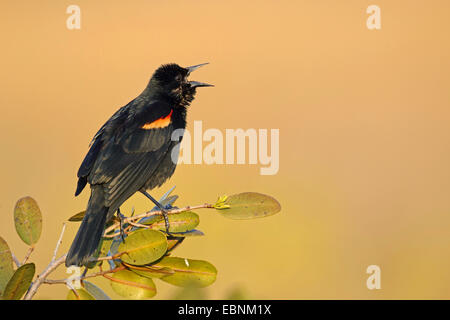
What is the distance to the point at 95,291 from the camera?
145 cm

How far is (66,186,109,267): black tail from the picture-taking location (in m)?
1.65

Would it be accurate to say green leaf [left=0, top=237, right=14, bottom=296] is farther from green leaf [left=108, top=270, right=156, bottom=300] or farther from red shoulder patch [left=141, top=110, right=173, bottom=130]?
red shoulder patch [left=141, top=110, right=173, bottom=130]

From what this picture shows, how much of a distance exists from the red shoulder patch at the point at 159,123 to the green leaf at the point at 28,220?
4.05 feet

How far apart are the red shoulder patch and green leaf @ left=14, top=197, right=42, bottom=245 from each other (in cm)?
123

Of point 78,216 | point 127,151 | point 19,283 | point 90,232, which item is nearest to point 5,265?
point 19,283

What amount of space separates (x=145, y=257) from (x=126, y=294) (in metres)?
0.12

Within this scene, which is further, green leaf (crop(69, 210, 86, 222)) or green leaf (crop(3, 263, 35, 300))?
green leaf (crop(69, 210, 86, 222))

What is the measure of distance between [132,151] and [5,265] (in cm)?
127

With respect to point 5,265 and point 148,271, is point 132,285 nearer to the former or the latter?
point 148,271

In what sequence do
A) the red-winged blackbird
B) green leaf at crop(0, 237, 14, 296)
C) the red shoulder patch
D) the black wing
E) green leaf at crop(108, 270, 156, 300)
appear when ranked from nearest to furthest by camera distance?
green leaf at crop(0, 237, 14, 296)
green leaf at crop(108, 270, 156, 300)
the red-winged blackbird
the black wing
the red shoulder patch

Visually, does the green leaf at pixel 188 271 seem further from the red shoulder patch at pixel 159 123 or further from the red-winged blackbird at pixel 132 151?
the red shoulder patch at pixel 159 123

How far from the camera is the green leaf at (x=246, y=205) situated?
60.1 inches

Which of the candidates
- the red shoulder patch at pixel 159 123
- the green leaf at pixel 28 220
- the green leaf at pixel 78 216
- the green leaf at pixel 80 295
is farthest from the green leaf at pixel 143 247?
the red shoulder patch at pixel 159 123

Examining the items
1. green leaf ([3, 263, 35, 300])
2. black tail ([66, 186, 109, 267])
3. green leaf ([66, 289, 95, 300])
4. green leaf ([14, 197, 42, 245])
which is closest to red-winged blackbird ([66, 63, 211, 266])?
black tail ([66, 186, 109, 267])
